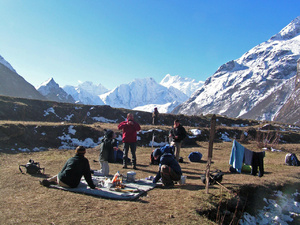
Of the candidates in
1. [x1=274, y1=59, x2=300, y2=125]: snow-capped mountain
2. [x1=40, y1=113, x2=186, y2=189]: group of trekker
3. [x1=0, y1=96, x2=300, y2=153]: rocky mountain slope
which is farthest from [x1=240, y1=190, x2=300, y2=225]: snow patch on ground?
[x1=274, y1=59, x2=300, y2=125]: snow-capped mountain

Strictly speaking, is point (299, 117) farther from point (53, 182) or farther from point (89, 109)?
point (53, 182)

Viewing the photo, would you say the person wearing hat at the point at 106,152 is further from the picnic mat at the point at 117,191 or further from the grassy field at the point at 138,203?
the grassy field at the point at 138,203

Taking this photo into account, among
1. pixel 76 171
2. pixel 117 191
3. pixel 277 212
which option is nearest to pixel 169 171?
pixel 117 191

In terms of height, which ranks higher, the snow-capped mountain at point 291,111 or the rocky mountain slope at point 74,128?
the snow-capped mountain at point 291,111

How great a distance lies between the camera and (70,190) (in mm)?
6668

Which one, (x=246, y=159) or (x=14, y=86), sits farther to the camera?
(x=14, y=86)

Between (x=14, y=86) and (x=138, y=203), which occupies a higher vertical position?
(x=14, y=86)

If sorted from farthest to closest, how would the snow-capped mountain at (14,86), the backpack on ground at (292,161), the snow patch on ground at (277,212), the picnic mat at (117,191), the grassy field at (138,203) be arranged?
the snow-capped mountain at (14,86) → the backpack on ground at (292,161) → the snow patch on ground at (277,212) → the picnic mat at (117,191) → the grassy field at (138,203)

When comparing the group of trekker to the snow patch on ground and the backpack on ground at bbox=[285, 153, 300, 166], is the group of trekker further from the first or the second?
the backpack on ground at bbox=[285, 153, 300, 166]

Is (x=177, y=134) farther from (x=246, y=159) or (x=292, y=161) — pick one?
(x=292, y=161)

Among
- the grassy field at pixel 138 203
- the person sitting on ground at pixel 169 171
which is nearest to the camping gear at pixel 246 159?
the grassy field at pixel 138 203

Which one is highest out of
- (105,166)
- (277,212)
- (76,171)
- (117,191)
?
(76,171)

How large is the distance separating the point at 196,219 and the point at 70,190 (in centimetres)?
389

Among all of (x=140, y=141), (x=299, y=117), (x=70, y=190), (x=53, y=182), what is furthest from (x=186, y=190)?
(x=299, y=117)
